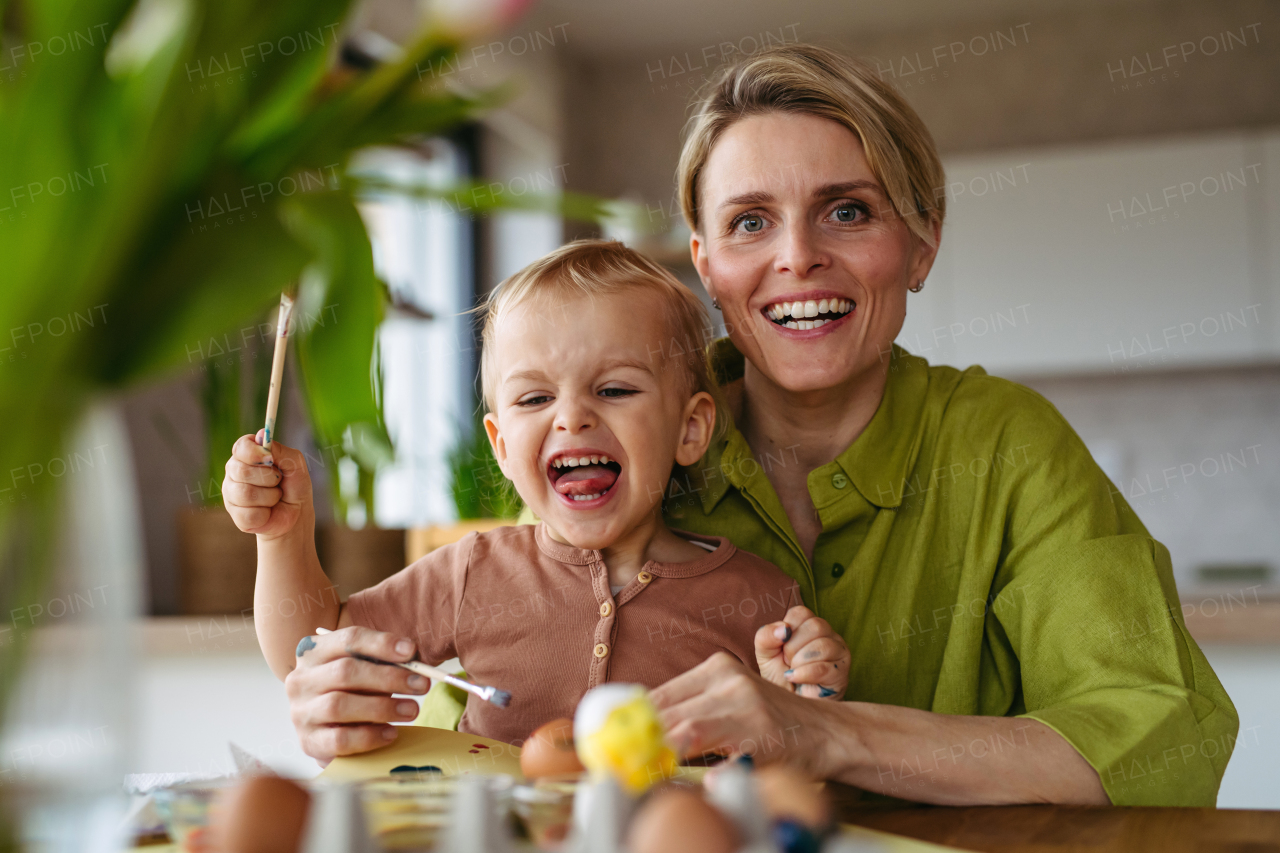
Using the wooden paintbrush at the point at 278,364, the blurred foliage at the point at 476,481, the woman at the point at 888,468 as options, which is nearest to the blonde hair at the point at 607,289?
the woman at the point at 888,468

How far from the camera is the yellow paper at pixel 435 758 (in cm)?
81

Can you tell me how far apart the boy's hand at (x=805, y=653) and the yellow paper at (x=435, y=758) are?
0.25m

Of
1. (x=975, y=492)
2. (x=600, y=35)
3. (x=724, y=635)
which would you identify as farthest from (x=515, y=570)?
(x=600, y=35)

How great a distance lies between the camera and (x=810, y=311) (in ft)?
4.37

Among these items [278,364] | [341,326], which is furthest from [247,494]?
[341,326]

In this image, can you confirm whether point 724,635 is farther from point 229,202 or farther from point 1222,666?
point 1222,666

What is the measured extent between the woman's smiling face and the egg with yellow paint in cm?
76

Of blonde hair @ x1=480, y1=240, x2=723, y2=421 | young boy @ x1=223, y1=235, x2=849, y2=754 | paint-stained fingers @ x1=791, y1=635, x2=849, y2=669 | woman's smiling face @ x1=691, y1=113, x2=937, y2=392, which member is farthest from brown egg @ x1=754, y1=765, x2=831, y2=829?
woman's smiling face @ x1=691, y1=113, x2=937, y2=392

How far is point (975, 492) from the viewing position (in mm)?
1260

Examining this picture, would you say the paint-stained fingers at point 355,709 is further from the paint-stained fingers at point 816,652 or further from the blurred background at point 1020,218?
the blurred background at point 1020,218

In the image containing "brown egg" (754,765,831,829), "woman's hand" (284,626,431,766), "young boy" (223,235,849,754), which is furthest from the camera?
"young boy" (223,235,849,754)

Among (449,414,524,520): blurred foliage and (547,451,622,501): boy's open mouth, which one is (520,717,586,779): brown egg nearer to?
(547,451,622,501): boy's open mouth

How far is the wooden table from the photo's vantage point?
73 cm

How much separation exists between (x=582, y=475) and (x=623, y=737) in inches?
22.3
